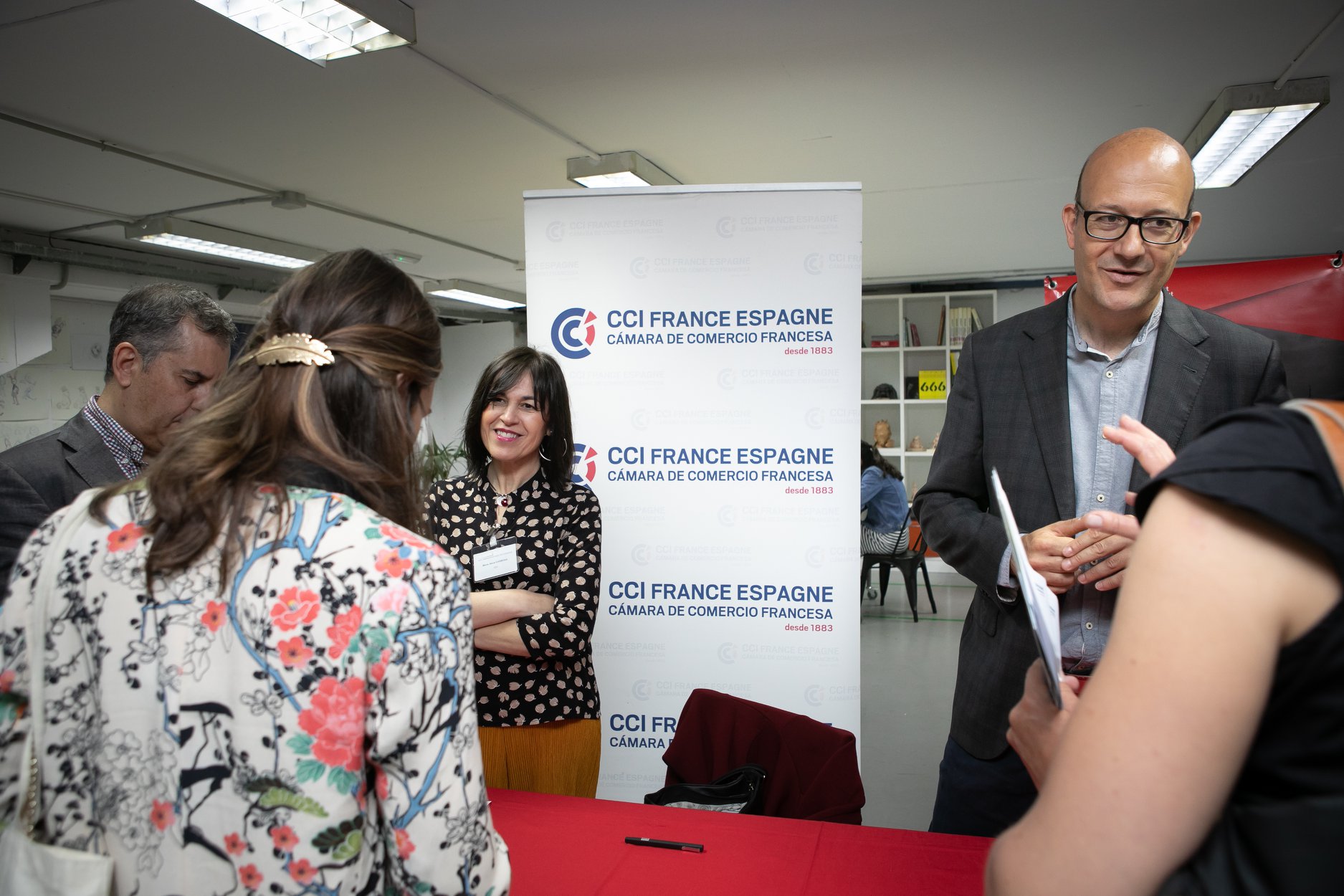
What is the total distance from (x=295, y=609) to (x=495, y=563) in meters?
1.51

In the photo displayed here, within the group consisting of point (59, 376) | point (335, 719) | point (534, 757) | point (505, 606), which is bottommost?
point (534, 757)

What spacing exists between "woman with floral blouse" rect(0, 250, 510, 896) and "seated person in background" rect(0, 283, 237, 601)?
1.14 meters

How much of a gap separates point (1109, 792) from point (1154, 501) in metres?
0.21

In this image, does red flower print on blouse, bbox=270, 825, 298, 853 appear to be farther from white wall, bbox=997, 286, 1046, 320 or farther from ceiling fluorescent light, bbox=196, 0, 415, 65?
white wall, bbox=997, 286, 1046, 320

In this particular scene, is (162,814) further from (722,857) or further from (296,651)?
(722,857)

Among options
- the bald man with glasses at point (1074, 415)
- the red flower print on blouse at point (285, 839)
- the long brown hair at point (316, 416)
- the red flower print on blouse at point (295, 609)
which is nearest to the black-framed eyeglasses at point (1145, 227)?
the bald man with glasses at point (1074, 415)

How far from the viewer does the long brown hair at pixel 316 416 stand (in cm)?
84

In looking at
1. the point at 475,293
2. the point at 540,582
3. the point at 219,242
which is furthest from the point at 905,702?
the point at 475,293

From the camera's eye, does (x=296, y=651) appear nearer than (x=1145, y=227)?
Yes

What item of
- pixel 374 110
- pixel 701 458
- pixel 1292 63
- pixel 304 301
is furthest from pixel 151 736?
pixel 1292 63

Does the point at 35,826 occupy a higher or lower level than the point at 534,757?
higher

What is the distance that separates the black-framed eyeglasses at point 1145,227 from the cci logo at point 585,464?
1.91m

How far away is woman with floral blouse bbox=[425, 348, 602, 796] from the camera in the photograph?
7.30 feet

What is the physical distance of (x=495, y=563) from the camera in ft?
7.57
